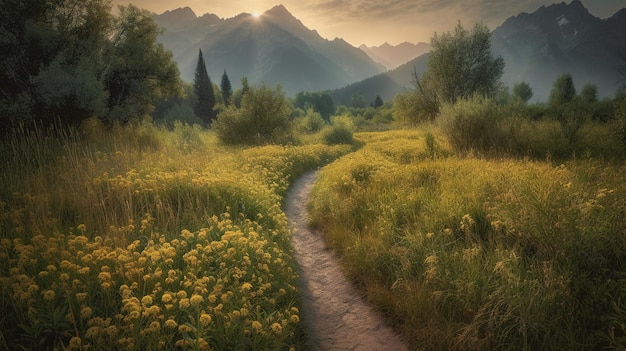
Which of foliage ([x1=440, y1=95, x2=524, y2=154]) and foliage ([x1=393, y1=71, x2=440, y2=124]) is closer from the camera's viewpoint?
foliage ([x1=440, y1=95, x2=524, y2=154])

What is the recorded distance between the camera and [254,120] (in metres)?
26.1

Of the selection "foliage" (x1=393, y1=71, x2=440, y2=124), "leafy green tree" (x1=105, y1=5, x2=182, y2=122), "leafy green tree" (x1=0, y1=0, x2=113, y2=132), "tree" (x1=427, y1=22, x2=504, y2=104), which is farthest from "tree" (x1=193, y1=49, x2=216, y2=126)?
"leafy green tree" (x1=0, y1=0, x2=113, y2=132)

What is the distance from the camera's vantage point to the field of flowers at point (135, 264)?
125 inches

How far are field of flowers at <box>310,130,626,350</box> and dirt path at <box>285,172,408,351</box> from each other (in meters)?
0.26

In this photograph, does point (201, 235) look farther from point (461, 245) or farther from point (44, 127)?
point (44, 127)

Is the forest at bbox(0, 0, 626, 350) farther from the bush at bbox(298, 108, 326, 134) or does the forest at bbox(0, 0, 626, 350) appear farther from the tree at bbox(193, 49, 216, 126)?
the tree at bbox(193, 49, 216, 126)

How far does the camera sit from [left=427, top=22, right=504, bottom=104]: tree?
32.3 m

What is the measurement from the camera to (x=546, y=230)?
484 cm

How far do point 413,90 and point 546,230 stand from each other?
34.9 metres

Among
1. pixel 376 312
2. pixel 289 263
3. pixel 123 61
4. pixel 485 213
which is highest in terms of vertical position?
pixel 123 61

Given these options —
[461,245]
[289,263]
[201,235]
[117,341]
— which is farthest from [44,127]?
[461,245]

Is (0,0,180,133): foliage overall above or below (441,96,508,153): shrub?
above

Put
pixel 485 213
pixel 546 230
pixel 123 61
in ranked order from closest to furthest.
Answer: pixel 546 230, pixel 485 213, pixel 123 61

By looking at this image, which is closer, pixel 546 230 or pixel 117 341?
pixel 117 341
